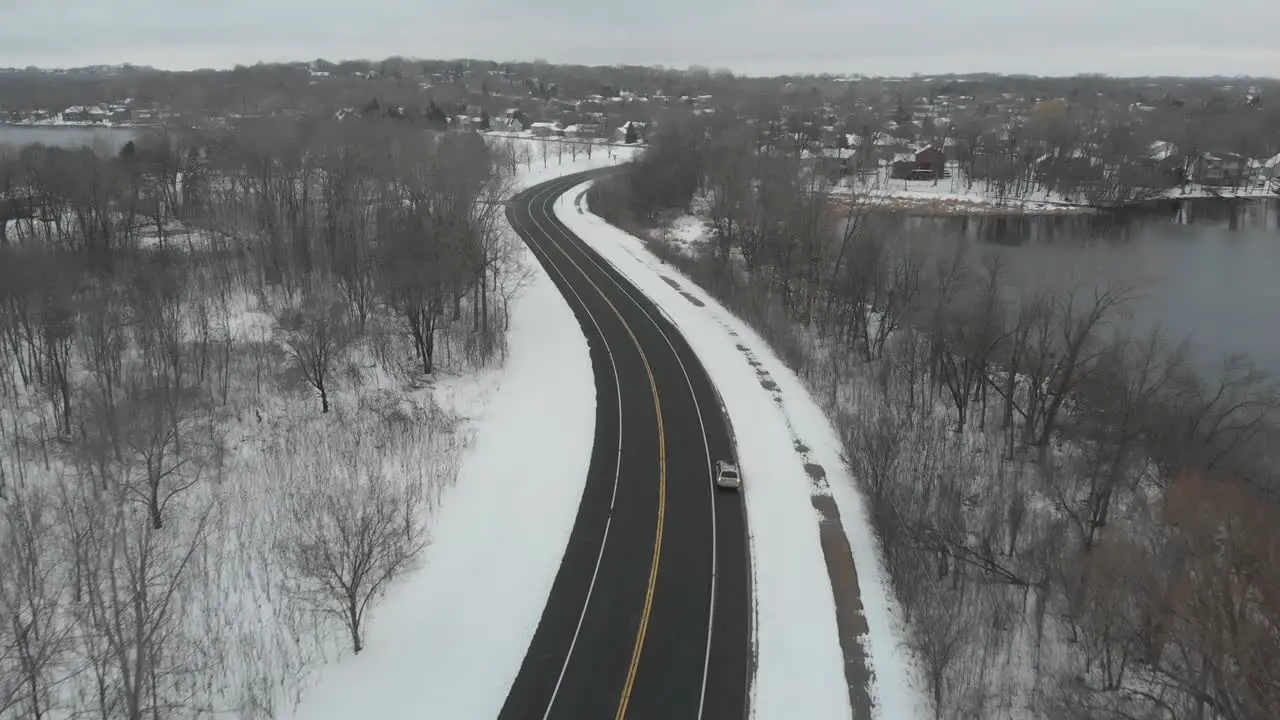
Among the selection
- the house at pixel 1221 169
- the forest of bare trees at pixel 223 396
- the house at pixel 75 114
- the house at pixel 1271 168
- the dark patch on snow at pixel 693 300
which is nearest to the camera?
the forest of bare trees at pixel 223 396

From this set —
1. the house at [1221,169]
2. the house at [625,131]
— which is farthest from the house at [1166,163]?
the house at [625,131]

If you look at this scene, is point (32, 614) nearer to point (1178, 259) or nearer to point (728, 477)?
point (728, 477)

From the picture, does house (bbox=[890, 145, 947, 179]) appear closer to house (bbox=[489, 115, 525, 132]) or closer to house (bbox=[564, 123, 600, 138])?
house (bbox=[564, 123, 600, 138])

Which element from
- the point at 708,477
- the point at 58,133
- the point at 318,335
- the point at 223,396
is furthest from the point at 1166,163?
the point at 58,133

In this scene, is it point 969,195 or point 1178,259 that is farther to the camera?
point 969,195

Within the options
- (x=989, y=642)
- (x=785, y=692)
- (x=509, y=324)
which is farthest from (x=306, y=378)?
(x=989, y=642)

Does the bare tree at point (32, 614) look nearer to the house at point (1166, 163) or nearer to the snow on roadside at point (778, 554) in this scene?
the snow on roadside at point (778, 554)

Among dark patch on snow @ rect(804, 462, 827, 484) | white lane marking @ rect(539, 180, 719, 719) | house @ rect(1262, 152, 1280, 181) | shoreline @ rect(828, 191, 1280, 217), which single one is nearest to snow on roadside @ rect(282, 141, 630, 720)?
white lane marking @ rect(539, 180, 719, 719)
